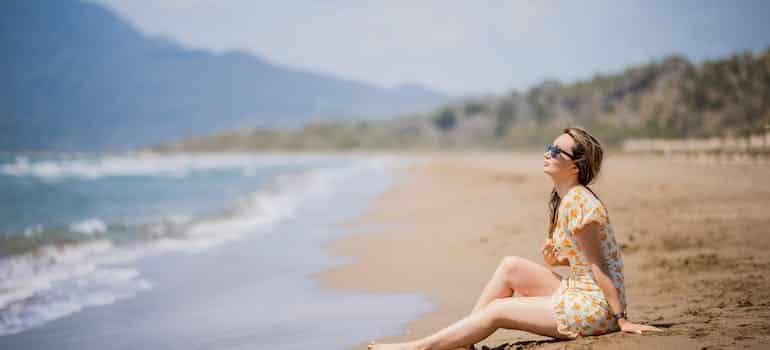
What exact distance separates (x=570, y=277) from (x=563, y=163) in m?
0.64

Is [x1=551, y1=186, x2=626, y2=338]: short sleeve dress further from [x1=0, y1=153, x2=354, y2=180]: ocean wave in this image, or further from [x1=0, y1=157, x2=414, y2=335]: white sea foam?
[x1=0, y1=153, x2=354, y2=180]: ocean wave

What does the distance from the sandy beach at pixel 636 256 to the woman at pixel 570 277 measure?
0.43ft

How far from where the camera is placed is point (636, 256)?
5.93 metres

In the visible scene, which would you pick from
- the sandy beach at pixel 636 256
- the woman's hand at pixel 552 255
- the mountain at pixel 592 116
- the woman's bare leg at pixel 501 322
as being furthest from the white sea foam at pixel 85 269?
the mountain at pixel 592 116

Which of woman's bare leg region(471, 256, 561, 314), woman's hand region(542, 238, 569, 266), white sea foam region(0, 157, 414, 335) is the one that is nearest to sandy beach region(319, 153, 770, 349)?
woman's bare leg region(471, 256, 561, 314)

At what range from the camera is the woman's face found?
3002 mm

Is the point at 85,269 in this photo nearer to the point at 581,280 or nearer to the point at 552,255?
the point at 552,255

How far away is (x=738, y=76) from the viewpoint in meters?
53.2

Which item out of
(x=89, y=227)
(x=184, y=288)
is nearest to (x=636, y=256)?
(x=184, y=288)

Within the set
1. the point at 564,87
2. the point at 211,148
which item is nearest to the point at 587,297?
the point at 564,87

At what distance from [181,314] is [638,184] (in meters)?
12.0

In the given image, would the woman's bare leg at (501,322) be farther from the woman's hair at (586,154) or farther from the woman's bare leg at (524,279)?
the woman's hair at (586,154)

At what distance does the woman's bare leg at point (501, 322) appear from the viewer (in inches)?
118

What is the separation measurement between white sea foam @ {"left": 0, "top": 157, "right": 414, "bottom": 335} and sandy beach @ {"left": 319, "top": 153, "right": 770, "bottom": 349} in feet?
7.59
